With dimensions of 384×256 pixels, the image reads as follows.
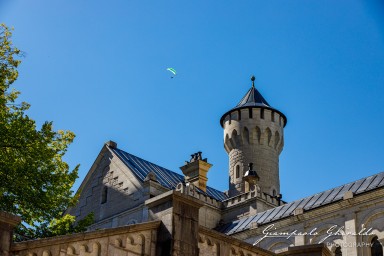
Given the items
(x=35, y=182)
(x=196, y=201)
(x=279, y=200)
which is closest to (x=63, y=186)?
(x=35, y=182)

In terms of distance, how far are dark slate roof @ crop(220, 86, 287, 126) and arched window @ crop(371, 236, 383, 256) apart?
26.7 meters

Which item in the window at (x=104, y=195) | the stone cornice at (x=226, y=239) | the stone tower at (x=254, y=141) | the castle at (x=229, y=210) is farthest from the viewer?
the stone tower at (x=254, y=141)

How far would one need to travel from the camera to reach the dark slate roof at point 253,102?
182 feet

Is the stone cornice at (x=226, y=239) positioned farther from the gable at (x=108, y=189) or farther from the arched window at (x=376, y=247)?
the gable at (x=108, y=189)

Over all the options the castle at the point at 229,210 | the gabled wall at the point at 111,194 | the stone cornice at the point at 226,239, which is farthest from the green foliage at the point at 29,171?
the gabled wall at the point at 111,194

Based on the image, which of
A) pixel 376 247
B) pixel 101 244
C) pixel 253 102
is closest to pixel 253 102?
pixel 253 102

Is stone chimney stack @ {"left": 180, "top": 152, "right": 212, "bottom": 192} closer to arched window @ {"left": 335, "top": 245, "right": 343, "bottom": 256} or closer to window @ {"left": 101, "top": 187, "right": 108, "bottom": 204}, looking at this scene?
window @ {"left": 101, "top": 187, "right": 108, "bottom": 204}

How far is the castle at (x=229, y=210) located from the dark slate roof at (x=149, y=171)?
0.13 m

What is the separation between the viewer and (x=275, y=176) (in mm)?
53375

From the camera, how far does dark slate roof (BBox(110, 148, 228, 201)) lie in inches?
1708

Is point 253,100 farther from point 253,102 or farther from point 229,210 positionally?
point 229,210

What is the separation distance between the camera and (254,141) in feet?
177

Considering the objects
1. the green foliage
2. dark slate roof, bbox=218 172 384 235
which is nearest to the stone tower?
dark slate roof, bbox=218 172 384 235

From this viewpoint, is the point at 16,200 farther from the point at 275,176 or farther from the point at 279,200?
the point at 275,176
